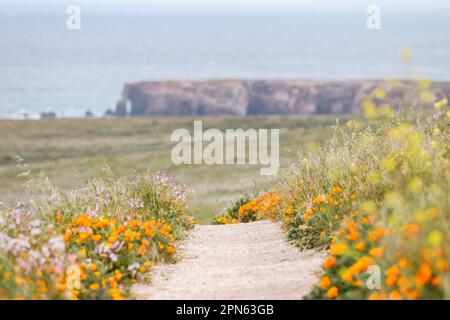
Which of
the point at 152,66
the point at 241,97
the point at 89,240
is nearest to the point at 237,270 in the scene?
the point at 89,240

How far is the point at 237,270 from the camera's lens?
23.4 feet

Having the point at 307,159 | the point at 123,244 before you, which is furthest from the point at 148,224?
the point at 307,159

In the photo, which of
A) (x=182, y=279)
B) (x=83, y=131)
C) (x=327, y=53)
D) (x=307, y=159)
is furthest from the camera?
(x=327, y=53)

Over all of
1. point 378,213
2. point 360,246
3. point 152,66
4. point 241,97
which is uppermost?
point 152,66

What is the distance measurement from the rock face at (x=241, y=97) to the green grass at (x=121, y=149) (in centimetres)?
2966

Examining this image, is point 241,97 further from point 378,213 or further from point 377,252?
point 377,252

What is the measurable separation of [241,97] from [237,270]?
78.6 metres

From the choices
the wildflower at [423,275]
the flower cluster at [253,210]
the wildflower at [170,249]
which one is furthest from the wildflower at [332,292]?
the flower cluster at [253,210]

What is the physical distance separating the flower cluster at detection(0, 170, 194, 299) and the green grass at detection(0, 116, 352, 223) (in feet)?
31.0

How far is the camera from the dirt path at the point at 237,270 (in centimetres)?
622

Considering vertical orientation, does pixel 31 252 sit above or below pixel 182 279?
above
